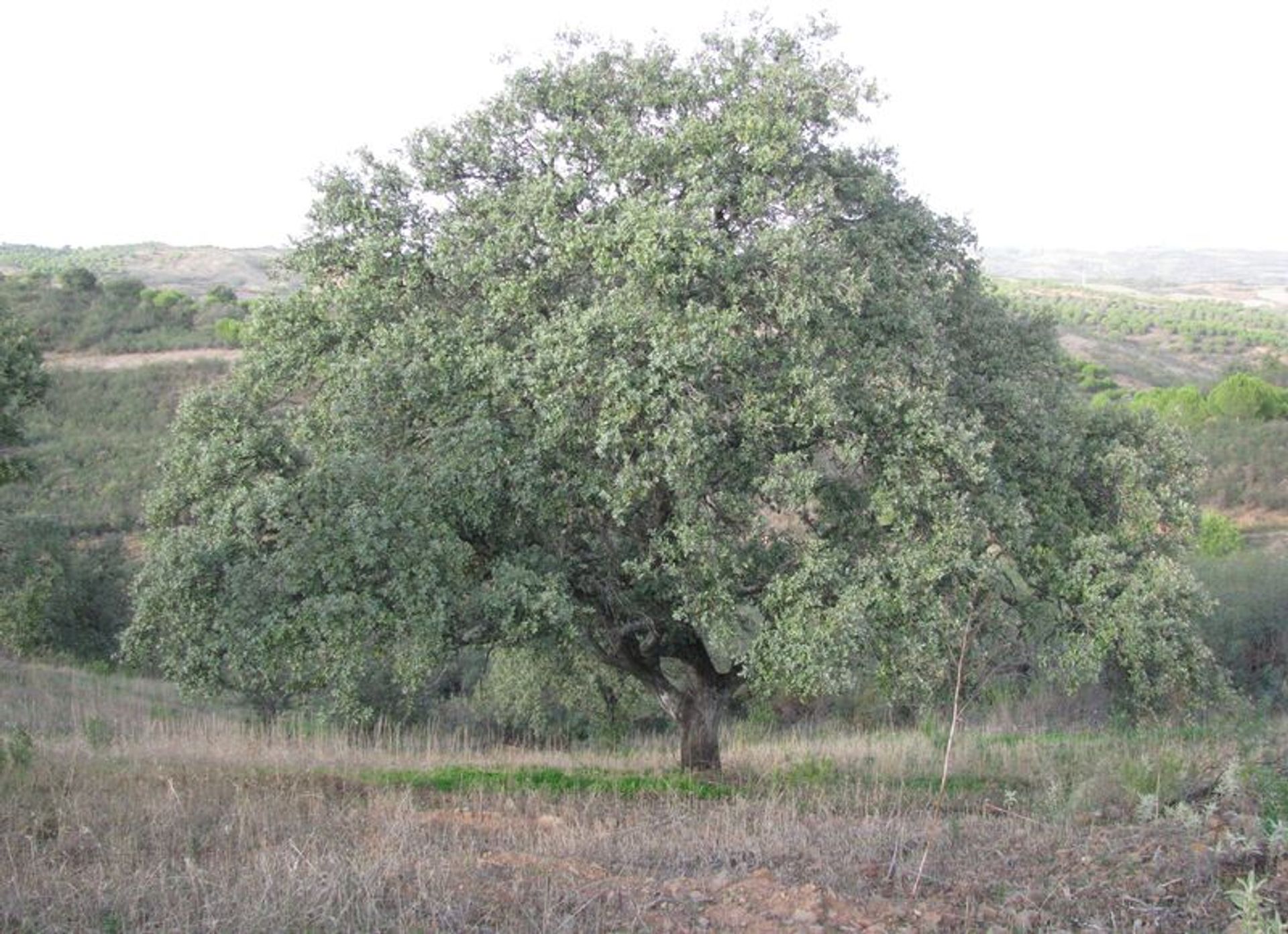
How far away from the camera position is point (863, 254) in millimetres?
10602

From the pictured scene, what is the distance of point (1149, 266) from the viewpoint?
166 m

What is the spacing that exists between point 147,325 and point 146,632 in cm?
5115

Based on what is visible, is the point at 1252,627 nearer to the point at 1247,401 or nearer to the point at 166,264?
the point at 1247,401

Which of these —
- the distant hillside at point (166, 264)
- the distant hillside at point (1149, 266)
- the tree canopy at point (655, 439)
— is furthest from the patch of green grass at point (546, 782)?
the distant hillside at point (1149, 266)

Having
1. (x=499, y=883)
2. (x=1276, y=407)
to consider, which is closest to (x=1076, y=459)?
(x=499, y=883)

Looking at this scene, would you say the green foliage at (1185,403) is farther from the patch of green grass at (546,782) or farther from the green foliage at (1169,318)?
the patch of green grass at (546,782)

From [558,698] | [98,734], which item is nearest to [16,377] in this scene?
[98,734]

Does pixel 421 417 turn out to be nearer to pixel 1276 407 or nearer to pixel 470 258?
pixel 470 258

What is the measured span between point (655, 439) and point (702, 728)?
14.4 feet

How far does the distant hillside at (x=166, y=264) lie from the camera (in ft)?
260

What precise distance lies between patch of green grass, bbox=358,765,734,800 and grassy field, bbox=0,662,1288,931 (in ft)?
0.14

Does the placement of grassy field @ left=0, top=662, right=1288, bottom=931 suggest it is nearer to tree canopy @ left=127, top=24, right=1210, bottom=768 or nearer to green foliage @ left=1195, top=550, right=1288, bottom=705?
tree canopy @ left=127, top=24, right=1210, bottom=768

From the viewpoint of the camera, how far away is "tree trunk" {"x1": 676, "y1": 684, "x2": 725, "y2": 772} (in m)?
12.1

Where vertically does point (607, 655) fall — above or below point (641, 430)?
below
